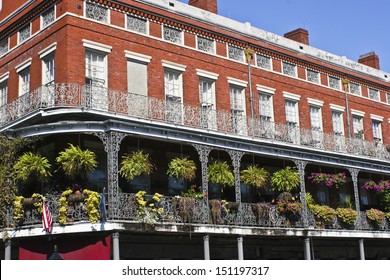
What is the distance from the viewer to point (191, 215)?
18844mm

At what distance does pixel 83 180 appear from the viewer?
19266 mm

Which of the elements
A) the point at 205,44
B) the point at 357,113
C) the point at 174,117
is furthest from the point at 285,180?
the point at 357,113

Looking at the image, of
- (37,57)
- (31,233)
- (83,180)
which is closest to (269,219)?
(83,180)

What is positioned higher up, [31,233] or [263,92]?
[263,92]

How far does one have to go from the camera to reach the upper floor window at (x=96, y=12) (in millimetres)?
20984

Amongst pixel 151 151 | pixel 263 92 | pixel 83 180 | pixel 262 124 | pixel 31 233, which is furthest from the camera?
pixel 263 92

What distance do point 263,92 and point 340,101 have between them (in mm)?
5531

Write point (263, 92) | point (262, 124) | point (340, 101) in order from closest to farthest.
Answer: point (262, 124), point (263, 92), point (340, 101)

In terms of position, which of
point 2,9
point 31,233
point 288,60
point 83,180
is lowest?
point 31,233

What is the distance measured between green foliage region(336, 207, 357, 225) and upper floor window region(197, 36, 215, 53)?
25.6 feet

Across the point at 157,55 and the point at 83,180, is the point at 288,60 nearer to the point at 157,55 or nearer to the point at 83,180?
the point at 157,55

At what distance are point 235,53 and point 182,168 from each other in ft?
24.4

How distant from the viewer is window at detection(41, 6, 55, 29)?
21266mm

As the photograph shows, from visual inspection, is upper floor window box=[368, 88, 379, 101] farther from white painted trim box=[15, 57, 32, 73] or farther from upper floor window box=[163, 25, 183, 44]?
white painted trim box=[15, 57, 32, 73]
